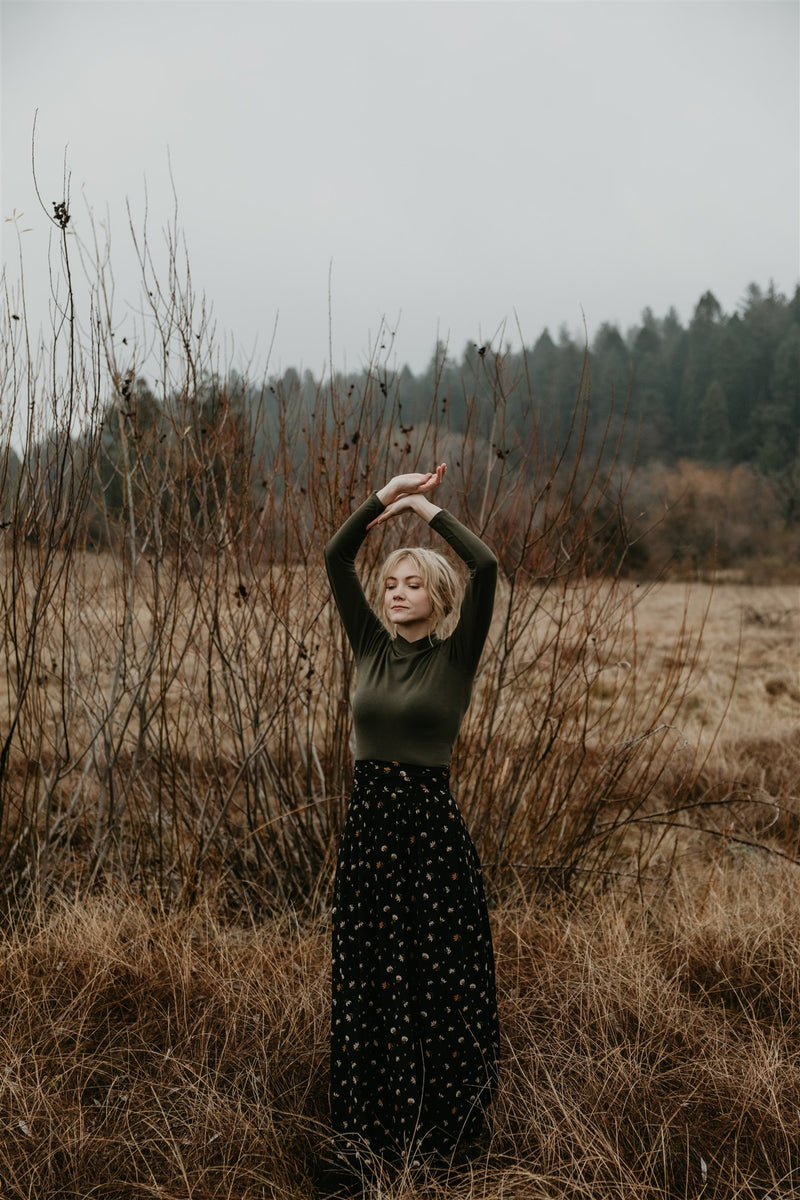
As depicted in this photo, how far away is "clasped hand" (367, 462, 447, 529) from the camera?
2.11m

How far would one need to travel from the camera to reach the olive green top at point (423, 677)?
6.63 ft

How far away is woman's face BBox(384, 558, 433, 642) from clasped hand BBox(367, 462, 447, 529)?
147 mm

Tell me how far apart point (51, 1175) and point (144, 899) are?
4.07 ft

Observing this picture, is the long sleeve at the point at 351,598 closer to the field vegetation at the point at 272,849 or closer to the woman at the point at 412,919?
the woman at the point at 412,919

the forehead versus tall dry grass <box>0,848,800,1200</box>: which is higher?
the forehead

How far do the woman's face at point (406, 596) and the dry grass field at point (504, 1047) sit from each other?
133 centimetres

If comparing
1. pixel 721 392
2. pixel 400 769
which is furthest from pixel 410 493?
pixel 721 392

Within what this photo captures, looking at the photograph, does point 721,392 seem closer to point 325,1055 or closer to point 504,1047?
point 504,1047

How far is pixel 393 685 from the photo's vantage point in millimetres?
2055

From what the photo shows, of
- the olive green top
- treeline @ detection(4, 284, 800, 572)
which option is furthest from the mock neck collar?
treeline @ detection(4, 284, 800, 572)

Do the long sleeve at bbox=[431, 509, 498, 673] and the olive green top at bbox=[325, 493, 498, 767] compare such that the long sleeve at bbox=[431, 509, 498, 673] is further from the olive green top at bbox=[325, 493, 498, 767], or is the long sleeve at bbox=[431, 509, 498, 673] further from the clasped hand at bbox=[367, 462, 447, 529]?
the clasped hand at bbox=[367, 462, 447, 529]

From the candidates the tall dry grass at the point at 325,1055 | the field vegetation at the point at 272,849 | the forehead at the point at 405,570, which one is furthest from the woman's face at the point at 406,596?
the tall dry grass at the point at 325,1055

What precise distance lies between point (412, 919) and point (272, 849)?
1622 mm

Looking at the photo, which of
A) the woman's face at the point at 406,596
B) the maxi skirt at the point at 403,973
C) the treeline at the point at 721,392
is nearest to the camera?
the maxi skirt at the point at 403,973
